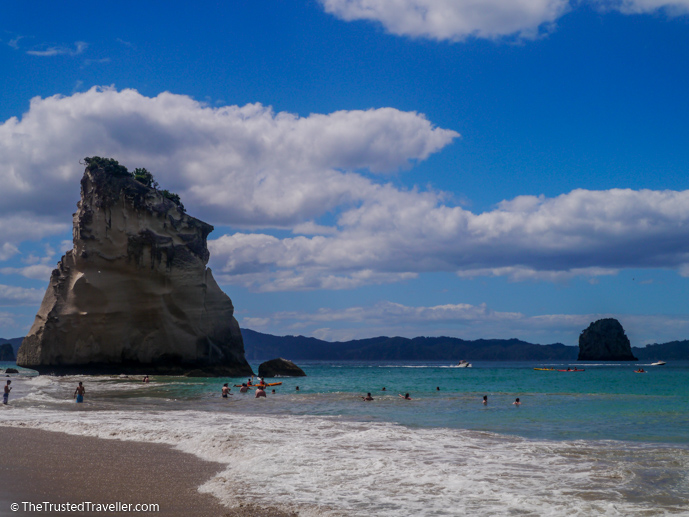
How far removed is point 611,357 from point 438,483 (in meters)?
202

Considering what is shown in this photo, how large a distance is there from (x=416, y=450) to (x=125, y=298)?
47708 mm

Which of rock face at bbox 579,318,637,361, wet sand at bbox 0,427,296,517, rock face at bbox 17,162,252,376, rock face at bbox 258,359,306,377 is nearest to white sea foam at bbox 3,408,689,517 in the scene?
wet sand at bbox 0,427,296,517

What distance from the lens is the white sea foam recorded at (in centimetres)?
959

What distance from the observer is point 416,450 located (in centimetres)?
1517

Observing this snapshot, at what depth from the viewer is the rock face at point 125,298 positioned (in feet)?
182

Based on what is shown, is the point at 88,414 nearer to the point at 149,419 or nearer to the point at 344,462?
the point at 149,419

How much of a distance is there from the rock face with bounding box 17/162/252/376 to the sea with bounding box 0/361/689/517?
981 inches

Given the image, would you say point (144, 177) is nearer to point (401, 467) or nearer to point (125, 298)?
point (125, 298)

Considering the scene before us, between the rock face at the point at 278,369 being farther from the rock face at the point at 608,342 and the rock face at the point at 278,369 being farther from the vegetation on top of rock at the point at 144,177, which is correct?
the rock face at the point at 608,342

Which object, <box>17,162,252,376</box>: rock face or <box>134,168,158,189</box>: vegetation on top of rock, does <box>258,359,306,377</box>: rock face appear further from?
<box>134,168,158,189</box>: vegetation on top of rock

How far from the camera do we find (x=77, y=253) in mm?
57312

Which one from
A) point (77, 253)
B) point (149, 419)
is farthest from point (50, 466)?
point (77, 253)

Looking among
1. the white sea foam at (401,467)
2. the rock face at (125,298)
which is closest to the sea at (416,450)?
the white sea foam at (401,467)

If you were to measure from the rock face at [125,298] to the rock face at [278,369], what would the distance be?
11.4ft
